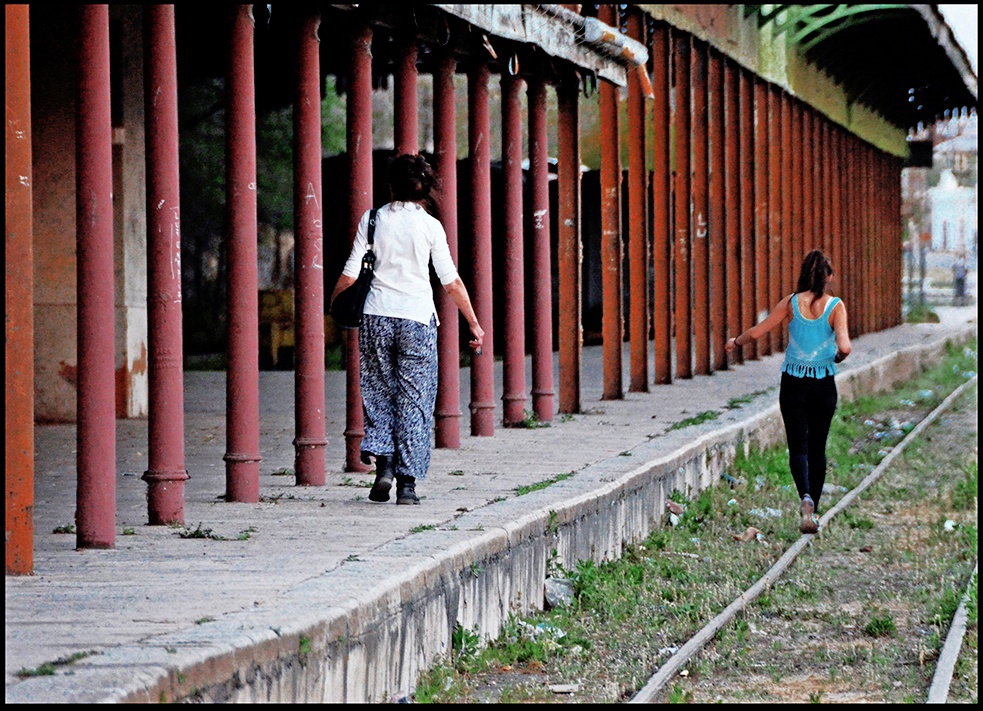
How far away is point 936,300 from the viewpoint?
A: 67.4 metres

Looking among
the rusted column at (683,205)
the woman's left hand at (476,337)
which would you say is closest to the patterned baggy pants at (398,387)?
the woman's left hand at (476,337)

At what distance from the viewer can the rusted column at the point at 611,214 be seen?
15.2 meters

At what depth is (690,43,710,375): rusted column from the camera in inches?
760

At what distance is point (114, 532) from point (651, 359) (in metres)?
17.9

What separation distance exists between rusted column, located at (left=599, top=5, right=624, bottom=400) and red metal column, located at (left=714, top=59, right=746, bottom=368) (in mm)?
5217

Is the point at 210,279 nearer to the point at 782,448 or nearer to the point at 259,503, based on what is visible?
the point at 782,448

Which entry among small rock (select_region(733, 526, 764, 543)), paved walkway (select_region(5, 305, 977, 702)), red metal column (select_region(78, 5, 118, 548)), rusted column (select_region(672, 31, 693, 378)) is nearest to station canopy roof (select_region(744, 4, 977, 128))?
rusted column (select_region(672, 31, 693, 378))

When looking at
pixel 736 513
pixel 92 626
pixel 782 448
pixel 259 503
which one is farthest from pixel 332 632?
pixel 782 448

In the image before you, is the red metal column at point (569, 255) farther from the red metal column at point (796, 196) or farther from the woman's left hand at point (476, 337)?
the red metal column at point (796, 196)

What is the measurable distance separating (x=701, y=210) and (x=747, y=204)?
3220mm

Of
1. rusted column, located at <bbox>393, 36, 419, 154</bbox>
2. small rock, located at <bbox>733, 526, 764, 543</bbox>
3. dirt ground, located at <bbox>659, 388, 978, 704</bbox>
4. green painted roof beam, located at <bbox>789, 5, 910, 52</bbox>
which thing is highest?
green painted roof beam, located at <bbox>789, 5, 910, 52</bbox>

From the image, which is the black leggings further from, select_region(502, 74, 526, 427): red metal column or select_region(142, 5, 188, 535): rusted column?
select_region(502, 74, 526, 427): red metal column

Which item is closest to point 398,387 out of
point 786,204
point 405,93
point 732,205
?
point 405,93

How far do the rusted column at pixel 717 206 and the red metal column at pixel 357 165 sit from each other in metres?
10.6
